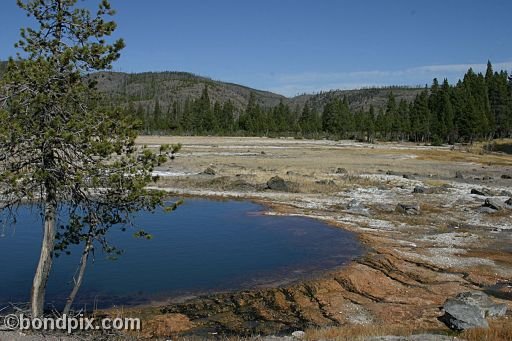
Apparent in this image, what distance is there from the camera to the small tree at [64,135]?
384 inches

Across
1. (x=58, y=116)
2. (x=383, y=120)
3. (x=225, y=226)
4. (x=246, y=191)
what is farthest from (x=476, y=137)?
(x=58, y=116)

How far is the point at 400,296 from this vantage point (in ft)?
51.1

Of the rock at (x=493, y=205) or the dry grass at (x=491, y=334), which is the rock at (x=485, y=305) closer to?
the dry grass at (x=491, y=334)

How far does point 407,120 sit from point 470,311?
10470 centimetres

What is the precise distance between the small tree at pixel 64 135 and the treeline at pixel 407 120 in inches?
3689

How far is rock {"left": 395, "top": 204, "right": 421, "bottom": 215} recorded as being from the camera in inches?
1164

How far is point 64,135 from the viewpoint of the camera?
9.38 meters

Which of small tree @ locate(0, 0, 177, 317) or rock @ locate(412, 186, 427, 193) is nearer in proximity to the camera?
small tree @ locate(0, 0, 177, 317)

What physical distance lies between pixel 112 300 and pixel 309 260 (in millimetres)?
7952

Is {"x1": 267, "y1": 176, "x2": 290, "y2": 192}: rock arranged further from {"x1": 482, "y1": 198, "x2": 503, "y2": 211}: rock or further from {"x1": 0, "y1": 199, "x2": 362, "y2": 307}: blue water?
{"x1": 482, "y1": 198, "x2": 503, "y2": 211}: rock

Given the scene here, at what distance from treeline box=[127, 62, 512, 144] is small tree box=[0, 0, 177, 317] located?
93698mm

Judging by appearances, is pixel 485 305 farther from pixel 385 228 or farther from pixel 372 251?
pixel 385 228

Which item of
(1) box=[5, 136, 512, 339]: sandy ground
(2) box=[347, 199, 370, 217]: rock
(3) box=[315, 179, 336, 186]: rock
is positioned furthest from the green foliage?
(3) box=[315, 179, 336, 186]: rock

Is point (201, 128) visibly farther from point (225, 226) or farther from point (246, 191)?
point (225, 226)
